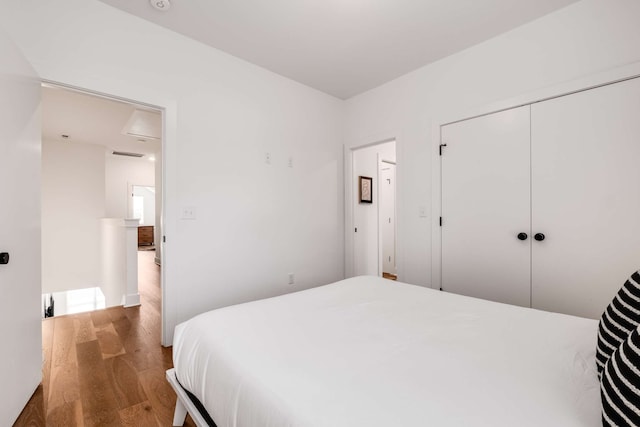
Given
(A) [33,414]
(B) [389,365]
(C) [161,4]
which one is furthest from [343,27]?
(A) [33,414]

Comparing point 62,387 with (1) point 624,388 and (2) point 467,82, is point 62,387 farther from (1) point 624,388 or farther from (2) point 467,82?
(2) point 467,82

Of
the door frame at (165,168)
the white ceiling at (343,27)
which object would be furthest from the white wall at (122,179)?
the white ceiling at (343,27)

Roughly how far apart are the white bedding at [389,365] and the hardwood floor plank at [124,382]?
0.71 metres

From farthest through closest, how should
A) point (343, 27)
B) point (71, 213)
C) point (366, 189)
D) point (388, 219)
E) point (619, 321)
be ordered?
1. point (71, 213)
2. point (388, 219)
3. point (366, 189)
4. point (343, 27)
5. point (619, 321)

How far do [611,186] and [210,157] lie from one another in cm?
308

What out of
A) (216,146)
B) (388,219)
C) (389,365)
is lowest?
(389,365)

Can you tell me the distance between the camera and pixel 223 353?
3.53 ft

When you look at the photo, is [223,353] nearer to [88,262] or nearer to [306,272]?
[306,272]

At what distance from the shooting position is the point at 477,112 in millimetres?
2564

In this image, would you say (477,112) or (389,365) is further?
(477,112)

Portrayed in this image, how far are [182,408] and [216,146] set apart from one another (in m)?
2.03

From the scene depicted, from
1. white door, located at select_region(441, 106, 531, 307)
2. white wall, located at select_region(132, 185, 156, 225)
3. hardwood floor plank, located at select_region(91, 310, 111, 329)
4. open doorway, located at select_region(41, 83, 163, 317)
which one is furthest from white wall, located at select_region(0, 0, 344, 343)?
white wall, located at select_region(132, 185, 156, 225)

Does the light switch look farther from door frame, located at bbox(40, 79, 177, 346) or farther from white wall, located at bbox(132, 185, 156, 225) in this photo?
white wall, located at bbox(132, 185, 156, 225)

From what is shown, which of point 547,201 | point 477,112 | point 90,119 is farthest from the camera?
point 90,119
